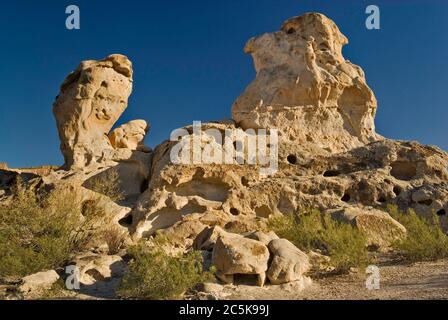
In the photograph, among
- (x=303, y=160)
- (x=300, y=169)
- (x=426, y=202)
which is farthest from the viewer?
(x=303, y=160)

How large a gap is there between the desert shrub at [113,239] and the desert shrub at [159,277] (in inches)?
146

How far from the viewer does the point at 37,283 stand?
6988 millimetres

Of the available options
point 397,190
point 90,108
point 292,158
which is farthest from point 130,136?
point 397,190

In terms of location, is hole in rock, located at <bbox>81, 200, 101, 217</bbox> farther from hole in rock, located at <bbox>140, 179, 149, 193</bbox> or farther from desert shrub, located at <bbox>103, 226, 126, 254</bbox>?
hole in rock, located at <bbox>140, 179, 149, 193</bbox>

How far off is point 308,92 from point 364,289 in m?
11.9

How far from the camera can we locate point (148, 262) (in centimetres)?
690

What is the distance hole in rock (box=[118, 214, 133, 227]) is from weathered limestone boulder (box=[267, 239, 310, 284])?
21.0 feet

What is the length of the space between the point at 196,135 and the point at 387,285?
776cm

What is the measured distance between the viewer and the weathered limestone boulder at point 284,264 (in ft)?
23.9

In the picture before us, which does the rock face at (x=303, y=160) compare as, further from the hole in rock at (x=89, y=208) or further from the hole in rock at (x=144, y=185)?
the hole in rock at (x=89, y=208)

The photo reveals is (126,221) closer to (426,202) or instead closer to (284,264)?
(284,264)

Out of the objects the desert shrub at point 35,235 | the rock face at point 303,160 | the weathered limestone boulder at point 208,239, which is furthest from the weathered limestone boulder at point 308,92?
the desert shrub at point 35,235
